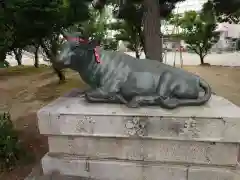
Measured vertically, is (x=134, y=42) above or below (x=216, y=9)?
below

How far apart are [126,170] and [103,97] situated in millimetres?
596

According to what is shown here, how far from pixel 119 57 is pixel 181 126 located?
0.73 meters

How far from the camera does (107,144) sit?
6.89 ft

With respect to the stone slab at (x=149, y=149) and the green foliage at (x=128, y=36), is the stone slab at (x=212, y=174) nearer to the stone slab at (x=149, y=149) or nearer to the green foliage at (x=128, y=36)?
the stone slab at (x=149, y=149)

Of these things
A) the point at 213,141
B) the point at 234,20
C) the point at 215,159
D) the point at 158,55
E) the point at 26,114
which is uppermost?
the point at 234,20

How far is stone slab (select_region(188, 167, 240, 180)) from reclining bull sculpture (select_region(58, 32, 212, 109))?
1.60ft

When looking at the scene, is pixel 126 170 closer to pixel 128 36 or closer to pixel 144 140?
pixel 144 140

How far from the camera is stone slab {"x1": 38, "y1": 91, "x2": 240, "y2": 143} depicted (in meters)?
1.88

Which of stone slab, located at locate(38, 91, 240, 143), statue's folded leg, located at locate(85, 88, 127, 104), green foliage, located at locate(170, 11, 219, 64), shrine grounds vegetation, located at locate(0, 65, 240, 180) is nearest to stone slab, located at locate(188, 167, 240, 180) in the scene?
stone slab, located at locate(38, 91, 240, 143)

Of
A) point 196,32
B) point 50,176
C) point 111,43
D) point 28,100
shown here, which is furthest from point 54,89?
point 196,32

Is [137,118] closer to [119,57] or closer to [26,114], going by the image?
[119,57]

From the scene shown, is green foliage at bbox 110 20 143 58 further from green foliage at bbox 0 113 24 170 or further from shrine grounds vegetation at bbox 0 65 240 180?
green foliage at bbox 0 113 24 170

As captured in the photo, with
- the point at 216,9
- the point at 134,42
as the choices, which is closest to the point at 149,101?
the point at 216,9

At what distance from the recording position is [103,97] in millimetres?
2145
